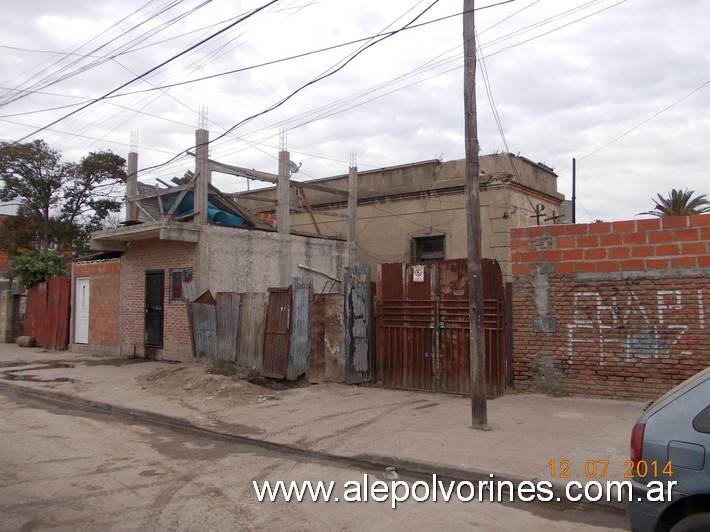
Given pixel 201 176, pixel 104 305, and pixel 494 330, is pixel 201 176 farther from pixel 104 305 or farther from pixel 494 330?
pixel 494 330

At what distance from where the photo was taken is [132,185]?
1739cm

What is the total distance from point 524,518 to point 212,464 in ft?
11.9

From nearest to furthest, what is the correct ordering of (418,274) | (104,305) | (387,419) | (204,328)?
1. (387,419)
2. (418,274)
3. (204,328)
4. (104,305)

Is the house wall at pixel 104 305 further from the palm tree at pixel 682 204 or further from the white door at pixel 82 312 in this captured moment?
the palm tree at pixel 682 204

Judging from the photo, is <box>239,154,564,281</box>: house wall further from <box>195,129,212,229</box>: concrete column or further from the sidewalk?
the sidewalk

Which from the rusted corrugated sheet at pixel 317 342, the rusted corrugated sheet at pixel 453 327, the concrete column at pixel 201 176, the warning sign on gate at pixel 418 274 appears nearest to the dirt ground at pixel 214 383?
the rusted corrugated sheet at pixel 317 342

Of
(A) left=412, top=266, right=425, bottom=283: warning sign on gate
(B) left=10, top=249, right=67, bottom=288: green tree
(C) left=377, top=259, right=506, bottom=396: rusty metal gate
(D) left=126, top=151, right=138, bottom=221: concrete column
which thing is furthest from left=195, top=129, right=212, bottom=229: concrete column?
(B) left=10, top=249, right=67, bottom=288: green tree

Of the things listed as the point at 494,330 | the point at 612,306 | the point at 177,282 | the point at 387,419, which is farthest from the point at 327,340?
the point at 177,282

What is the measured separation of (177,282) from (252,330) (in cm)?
380

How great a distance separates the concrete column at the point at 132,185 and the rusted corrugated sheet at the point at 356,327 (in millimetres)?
8803

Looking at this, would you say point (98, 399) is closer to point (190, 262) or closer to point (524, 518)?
point (190, 262)

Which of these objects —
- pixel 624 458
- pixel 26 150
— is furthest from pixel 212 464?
pixel 26 150

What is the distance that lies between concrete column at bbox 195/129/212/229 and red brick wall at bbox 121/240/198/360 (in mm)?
825

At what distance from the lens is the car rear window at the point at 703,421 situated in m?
3.46
